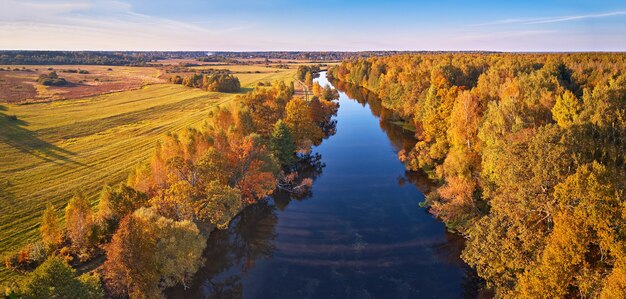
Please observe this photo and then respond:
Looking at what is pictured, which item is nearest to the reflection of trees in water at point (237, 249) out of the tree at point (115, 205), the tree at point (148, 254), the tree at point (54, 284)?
the tree at point (148, 254)

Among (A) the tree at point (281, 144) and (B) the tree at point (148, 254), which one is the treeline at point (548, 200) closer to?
(A) the tree at point (281, 144)

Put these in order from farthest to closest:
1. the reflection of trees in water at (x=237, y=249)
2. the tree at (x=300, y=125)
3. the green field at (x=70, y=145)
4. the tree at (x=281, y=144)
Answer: the tree at (x=300, y=125) → the tree at (x=281, y=144) → the green field at (x=70, y=145) → the reflection of trees in water at (x=237, y=249)

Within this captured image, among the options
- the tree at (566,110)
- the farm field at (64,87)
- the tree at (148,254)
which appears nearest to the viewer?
the tree at (148,254)

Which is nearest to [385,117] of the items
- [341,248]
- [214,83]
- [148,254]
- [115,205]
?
[341,248]

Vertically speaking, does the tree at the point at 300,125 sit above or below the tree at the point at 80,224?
above

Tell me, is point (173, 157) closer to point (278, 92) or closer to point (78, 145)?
point (78, 145)

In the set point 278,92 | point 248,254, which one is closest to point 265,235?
point 248,254

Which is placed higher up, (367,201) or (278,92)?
(278,92)
